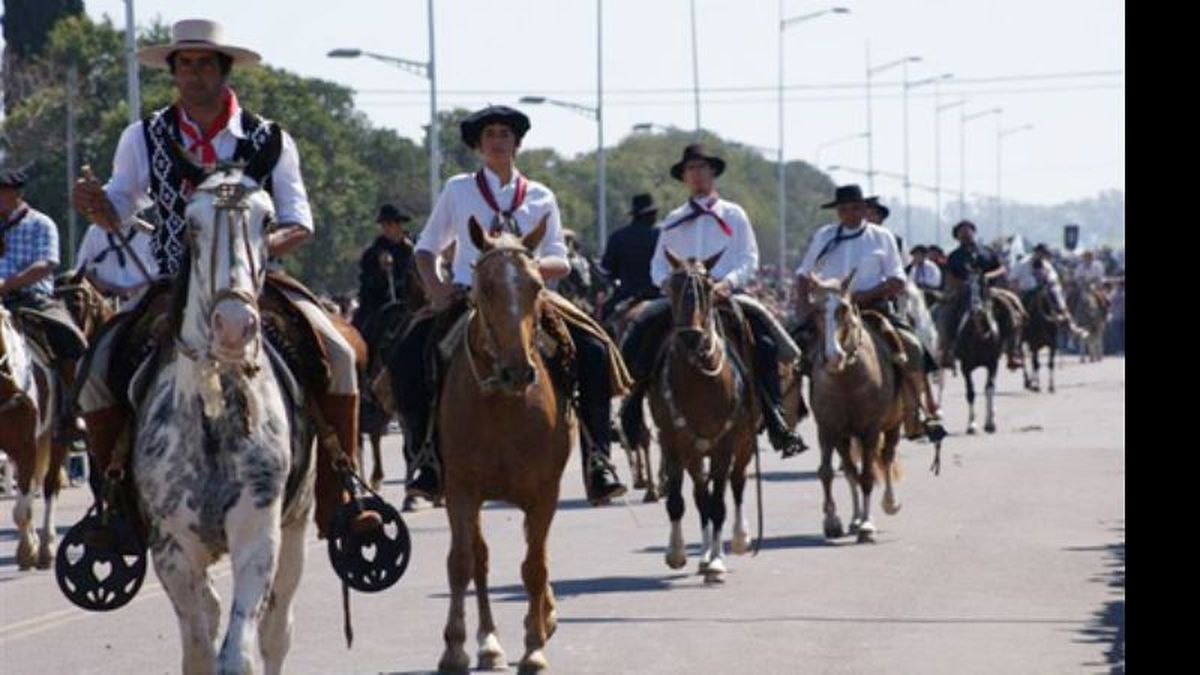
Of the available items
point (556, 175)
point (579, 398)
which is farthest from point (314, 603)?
point (556, 175)

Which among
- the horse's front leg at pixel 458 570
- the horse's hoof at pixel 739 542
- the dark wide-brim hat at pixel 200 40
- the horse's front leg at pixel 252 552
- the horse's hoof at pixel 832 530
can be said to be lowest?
the horse's hoof at pixel 832 530

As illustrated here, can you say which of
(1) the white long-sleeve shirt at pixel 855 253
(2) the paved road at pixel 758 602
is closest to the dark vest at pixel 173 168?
(2) the paved road at pixel 758 602

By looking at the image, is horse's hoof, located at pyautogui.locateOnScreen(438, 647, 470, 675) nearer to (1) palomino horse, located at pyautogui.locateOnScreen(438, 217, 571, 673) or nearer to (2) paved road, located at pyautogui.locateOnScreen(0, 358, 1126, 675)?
(1) palomino horse, located at pyautogui.locateOnScreen(438, 217, 571, 673)

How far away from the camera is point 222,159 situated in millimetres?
11477

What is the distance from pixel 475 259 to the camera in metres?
14.3

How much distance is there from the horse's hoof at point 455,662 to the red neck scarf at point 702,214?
6.34 meters

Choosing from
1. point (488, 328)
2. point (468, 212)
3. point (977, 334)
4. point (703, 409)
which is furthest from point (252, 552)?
point (977, 334)

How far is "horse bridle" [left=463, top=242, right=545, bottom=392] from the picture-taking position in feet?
43.7

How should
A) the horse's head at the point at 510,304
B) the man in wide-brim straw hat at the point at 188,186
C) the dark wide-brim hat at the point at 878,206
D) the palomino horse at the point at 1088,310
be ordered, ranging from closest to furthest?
1. the man in wide-brim straw hat at the point at 188,186
2. the horse's head at the point at 510,304
3. the dark wide-brim hat at the point at 878,206
4. the palomino horse at the point at 1088,310

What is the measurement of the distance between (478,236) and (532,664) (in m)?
2.02

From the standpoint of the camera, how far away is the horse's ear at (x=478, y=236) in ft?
44.3

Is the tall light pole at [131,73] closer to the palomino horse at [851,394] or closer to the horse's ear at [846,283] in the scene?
the palomino horse at [851,394]

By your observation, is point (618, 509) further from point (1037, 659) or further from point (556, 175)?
point (556, 175)

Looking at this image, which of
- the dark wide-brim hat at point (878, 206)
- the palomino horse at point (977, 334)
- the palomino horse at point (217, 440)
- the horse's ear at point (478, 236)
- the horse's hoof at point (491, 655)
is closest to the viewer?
the palomino horse at point (217, 440)
